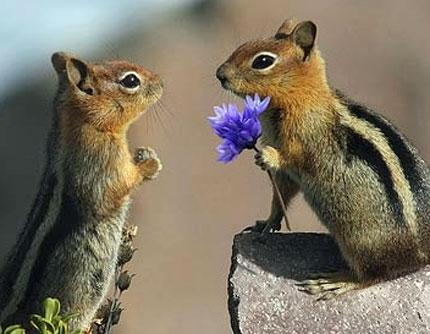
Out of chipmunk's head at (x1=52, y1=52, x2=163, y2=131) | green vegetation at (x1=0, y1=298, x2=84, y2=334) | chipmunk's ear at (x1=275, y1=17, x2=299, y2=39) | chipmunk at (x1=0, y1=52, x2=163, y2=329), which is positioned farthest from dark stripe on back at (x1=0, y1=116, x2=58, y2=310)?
chipmunk's ear at (x1=275, y1=17, x2=299, y2=39)

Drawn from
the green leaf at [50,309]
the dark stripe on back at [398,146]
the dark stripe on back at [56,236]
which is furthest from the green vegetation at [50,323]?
the dark stripe on back at [398,146]

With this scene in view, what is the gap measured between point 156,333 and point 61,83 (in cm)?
194

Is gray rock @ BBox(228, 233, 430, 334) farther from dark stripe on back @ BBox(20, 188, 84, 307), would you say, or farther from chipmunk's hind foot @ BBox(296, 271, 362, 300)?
dark stripe on back @ BBox(20, 188, 84, 307)

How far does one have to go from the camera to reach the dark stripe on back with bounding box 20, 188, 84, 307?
2.75 metres

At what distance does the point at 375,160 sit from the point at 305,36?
25cm

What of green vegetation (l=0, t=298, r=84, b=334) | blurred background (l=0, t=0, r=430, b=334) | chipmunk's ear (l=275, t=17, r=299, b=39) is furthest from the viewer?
blurred background (l=0, t=0, r=430, b=334)

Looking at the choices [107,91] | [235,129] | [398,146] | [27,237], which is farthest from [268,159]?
[27,237]

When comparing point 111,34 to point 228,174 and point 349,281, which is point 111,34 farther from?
point 349,281

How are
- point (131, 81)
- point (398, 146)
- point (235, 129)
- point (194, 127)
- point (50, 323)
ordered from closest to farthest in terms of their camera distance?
point (50, 323), point (235, 129), point (398, 146), point (131, 81), point (194, 127)

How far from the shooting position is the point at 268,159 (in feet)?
8.67

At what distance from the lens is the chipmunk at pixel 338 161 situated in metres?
2.64

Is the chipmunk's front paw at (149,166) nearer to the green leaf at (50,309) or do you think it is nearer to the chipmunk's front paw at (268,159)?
the chipmunk's front paw at (268,159)

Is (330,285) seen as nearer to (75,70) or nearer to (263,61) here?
(263,61)

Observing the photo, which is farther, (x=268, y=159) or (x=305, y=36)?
(x=305, y=36)
